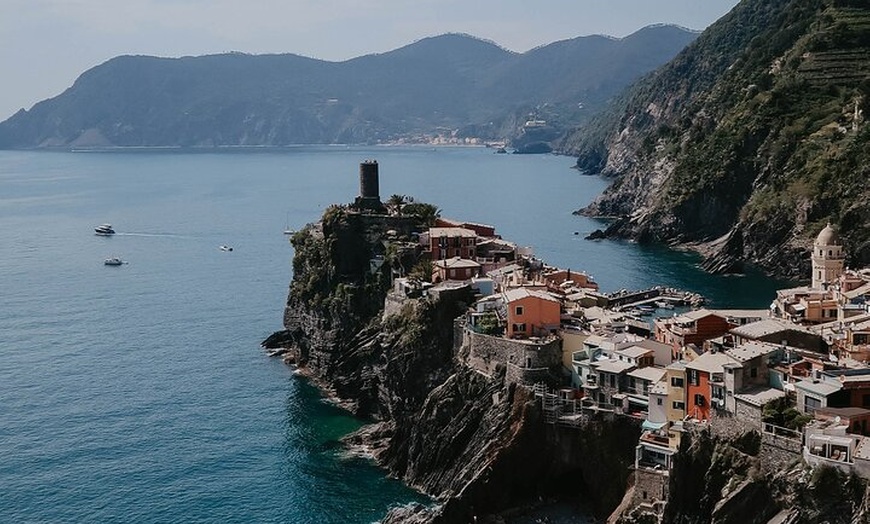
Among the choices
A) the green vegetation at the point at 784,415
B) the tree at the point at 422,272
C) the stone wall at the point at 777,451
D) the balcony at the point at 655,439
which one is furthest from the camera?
the tree at the point at 422,272

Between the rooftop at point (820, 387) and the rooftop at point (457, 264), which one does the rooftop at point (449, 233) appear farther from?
the rooftop at point (820, 387)

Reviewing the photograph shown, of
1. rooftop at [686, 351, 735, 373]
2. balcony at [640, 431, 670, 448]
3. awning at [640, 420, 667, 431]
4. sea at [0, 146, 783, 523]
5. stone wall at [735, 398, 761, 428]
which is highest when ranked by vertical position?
rooftop at [686, 351, 735, 373]

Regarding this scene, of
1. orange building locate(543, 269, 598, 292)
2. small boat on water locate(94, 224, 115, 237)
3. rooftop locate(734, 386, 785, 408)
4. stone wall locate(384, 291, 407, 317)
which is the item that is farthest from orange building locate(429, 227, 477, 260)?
small boat on water locate(94, 224, 115, 237)

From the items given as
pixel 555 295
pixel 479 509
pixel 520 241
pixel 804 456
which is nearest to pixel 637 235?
pixel 520 241

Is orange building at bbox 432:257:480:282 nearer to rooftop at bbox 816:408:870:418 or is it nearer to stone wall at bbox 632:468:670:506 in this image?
stone wall at bbox 632:468:670:506

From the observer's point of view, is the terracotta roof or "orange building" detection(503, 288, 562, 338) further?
"orange building" detection(503, 288, 562, 338)

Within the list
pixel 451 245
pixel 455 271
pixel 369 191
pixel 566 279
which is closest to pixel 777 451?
pixel 455 271

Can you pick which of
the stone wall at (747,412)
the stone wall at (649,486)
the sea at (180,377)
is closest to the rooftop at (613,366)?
the stone wall at (649,486)
